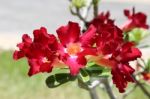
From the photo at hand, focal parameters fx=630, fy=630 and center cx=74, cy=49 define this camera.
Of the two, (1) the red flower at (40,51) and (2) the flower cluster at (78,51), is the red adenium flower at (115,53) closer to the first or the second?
(2) the flower cluster at (78,51)

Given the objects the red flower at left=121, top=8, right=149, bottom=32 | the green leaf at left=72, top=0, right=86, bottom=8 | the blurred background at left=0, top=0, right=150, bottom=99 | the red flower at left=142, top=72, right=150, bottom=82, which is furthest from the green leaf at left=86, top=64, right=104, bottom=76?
the blurred background at left=0, top=0, right=150, bottom=99

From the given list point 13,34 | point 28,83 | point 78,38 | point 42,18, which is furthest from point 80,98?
point 78,38

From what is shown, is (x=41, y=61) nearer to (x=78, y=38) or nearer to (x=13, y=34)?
(x=78, y=38)

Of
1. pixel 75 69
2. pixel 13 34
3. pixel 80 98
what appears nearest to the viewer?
pixel 75 69

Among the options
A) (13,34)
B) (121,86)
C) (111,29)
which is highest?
(13,34)

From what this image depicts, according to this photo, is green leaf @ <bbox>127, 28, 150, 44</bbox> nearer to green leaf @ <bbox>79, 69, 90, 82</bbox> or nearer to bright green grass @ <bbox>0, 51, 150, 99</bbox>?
green leaf @ <bbox>79, 69, 90, 82</bbox>

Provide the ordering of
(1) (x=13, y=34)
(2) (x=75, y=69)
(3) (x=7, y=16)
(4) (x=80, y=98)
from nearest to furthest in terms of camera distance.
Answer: (2) (x=75, y=69) < (4) (x=80, y=98) < (1) (x=13, y=34) < (3) (x=7, y=16)
